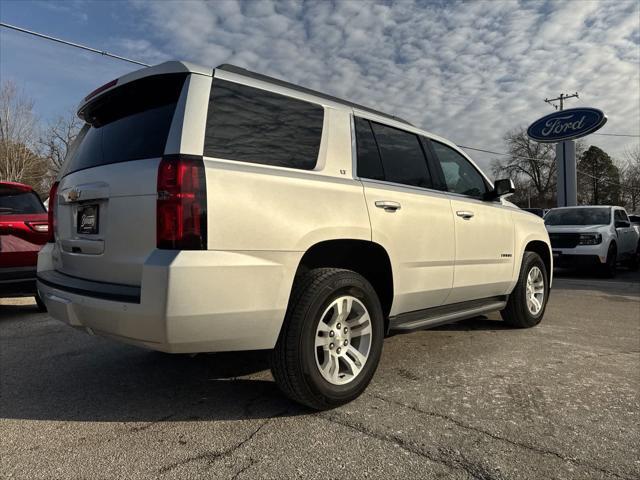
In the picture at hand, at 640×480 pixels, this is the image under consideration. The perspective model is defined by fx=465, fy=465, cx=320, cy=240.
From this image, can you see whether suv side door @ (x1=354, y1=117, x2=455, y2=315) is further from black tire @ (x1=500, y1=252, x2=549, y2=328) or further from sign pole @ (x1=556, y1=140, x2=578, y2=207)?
sign pole @ (x1=556, y1=140, x2=578, y2=207)

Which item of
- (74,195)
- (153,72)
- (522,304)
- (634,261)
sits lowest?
(522,304)

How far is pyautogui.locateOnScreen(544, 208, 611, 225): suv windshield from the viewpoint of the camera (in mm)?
11458

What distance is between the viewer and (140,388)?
10.6ft

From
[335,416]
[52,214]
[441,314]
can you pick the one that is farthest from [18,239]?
[441,314]

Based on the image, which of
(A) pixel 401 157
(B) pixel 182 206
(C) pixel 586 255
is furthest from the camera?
(C) pixel 586 255

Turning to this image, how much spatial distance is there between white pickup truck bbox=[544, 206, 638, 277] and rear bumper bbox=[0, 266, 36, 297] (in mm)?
10364

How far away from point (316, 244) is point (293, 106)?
87 cm

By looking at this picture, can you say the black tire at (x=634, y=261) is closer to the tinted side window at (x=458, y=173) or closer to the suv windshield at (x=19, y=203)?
the tinted side window at (x=458, y=173)

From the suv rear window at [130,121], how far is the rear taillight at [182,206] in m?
0.24

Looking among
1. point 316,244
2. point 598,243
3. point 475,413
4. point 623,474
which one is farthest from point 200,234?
point 598,243

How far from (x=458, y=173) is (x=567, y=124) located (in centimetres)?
2215

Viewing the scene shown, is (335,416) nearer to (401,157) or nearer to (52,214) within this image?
(401,157)

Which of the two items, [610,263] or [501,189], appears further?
[610,263]

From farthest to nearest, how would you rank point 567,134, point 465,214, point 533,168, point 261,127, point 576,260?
point 533,168 < point 567,134 < point 576,260 < point 465,214 < point 261,127
